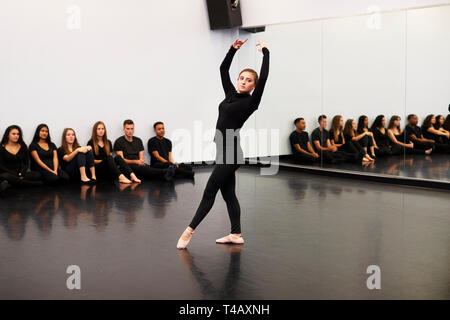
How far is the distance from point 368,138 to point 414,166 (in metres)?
0.81

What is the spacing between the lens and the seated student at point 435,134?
684cm

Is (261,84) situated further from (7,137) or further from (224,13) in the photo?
(224,13)

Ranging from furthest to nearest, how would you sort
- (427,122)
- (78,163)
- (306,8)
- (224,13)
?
(224,13) → (306,8) → (78,163) → (427,122)

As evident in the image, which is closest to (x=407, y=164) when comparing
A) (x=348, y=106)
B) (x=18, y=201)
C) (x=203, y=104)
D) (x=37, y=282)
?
(x=348, y=106)

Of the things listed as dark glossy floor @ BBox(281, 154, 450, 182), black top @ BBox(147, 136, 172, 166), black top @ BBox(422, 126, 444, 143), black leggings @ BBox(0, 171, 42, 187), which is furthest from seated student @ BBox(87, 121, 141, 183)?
black top @ BBox(422, 126, 444, 143)

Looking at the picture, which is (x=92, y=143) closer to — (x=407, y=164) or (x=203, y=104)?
(x=203, y=104)

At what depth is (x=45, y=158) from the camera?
7320 mm

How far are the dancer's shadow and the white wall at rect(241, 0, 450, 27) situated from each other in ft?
15.2

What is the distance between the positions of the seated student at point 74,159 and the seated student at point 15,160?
0.51 metres

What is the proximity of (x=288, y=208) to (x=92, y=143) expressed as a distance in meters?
3.58

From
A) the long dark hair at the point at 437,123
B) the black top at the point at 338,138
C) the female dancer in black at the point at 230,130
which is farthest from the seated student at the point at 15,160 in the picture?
the long dark hair at the point at 437,123

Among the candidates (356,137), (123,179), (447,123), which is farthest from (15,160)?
(447,123)

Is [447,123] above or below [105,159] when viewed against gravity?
above

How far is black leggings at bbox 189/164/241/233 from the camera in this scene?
157 inches
